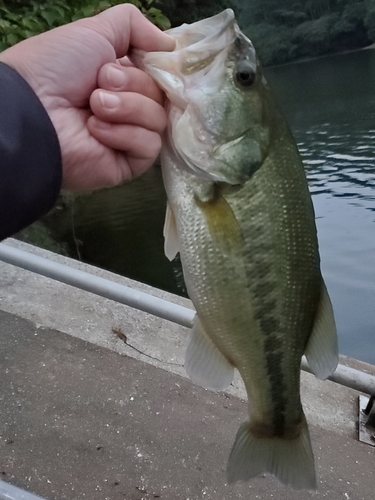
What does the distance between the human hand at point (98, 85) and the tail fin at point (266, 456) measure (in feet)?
3.17

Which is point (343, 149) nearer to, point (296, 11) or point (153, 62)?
point (296, 11)

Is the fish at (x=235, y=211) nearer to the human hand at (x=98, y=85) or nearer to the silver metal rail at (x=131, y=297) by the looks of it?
the human hand at (x=98, y=85)

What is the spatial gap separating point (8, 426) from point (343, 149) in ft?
44.7

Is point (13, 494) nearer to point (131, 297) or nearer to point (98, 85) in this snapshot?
point (131, 297)

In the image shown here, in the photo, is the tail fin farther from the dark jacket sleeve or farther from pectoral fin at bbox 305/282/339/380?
the dark jacket sleeve

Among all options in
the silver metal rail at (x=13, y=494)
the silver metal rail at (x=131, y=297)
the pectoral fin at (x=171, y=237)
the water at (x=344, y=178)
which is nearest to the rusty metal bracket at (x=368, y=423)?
the silver metal rail at (x=131, y=297)

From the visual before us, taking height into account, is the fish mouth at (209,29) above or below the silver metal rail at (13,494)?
above

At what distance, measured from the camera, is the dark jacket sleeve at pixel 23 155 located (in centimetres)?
152

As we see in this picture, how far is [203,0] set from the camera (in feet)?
48.5

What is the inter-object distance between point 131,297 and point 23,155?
1222mm

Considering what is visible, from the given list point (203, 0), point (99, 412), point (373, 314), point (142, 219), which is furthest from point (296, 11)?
point (99, 412)

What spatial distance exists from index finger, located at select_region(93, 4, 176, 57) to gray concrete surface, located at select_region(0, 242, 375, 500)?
6.31 ft

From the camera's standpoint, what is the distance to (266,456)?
183 cm

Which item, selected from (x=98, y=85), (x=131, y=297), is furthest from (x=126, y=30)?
(x=131, y=297)
